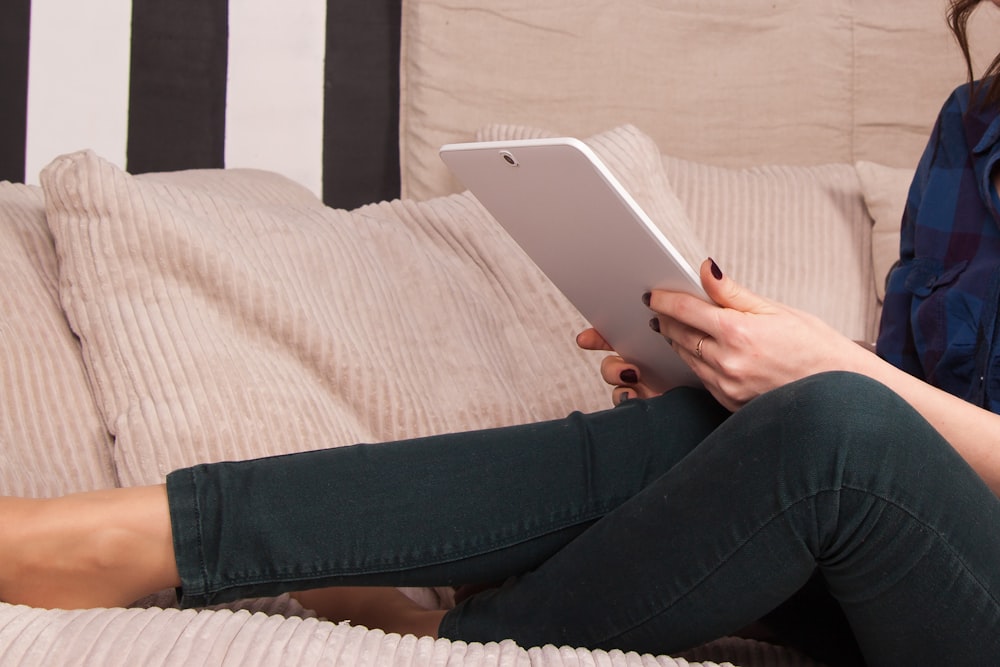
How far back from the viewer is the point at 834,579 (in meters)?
0.74

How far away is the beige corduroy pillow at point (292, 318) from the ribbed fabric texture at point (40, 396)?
0.03m

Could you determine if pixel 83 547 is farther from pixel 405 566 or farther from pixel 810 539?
pixel 810 539

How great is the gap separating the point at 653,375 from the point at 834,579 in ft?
1.11

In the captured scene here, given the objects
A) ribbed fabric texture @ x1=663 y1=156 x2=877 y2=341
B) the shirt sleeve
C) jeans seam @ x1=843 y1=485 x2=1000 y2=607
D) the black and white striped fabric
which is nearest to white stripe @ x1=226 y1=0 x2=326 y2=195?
the black and white striped fabric

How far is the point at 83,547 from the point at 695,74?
1292 mm

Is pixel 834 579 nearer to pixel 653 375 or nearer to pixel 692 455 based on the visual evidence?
pixel 692 455

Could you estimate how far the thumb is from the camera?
2.63ft

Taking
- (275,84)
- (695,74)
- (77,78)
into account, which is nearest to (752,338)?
(695,74)

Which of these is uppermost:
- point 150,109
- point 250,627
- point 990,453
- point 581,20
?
point 581,20

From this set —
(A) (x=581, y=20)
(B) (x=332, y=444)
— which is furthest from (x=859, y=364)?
(A) (x=581, y=20)

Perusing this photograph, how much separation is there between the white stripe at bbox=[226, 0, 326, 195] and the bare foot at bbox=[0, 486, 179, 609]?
3.24 ft

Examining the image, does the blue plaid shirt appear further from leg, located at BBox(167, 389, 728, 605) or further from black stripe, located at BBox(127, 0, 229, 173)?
black stripe, located at BBox(127, 0, 229, 173)

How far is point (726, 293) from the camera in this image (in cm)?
82

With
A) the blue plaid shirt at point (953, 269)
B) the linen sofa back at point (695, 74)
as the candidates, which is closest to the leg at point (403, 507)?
the blue plaid shirt at point (953, 269)
